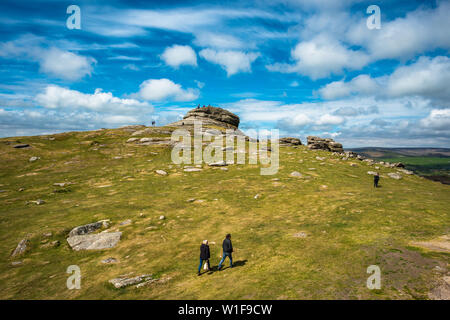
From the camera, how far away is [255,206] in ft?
94.8

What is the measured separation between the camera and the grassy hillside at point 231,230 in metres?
12.9

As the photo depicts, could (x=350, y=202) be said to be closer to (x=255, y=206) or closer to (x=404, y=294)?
(x=255, y=206)

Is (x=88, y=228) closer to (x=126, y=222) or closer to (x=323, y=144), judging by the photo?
(x=126, y=222)

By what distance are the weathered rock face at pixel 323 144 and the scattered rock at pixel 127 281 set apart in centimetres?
6976

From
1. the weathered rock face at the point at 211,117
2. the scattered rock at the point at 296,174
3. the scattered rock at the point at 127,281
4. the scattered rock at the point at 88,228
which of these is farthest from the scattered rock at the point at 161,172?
the weathered rock face at the point at 211,117

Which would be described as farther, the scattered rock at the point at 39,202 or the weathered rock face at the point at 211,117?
the weathered rock face at the point at 211,117

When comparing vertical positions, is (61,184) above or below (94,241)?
above

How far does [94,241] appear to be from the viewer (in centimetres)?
2114

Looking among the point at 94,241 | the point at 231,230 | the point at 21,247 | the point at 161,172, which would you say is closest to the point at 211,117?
the point at 161,172

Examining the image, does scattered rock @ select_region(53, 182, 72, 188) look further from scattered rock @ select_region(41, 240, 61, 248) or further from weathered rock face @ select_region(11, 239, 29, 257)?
scattered rock @ select_region(41, 240, 61, 248)

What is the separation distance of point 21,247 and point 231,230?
18.9 meters

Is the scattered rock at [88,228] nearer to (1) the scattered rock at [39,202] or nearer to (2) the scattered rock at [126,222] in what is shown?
(2) the scattered rock at [126,222]

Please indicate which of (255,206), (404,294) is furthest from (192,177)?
(404,294)
